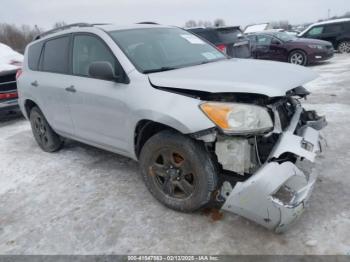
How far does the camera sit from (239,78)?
2824 mm

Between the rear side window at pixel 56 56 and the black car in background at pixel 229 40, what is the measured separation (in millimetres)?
6118

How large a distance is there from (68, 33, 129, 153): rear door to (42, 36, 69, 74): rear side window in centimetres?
19

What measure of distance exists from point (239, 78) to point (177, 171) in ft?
3.26

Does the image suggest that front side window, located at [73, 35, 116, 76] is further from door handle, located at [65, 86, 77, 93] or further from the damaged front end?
the damaged front end

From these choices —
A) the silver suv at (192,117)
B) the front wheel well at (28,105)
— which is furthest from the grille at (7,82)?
the silver suv at (192,117)

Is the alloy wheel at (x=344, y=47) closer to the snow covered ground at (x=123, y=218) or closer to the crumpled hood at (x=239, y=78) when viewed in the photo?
the snow covered ground at (x=123, y=218)

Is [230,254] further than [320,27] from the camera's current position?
No

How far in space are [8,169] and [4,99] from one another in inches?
115

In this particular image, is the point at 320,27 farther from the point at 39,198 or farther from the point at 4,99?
the point at 39,198

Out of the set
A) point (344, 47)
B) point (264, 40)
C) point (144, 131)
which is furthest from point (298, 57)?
point (144, 131)

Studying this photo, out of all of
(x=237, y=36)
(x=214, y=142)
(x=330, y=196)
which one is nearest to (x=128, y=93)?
(x=214, y=142)

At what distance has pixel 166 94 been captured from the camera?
2.99 meters

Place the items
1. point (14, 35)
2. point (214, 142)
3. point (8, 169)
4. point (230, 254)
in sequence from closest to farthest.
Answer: point (230, 254), point (214, 142), point (8, 169), point (14, 35)

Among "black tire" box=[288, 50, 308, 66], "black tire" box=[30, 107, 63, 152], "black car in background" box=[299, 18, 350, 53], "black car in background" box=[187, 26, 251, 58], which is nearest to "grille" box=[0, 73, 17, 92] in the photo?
"black tire" box=[30, 107, 63, 152]
